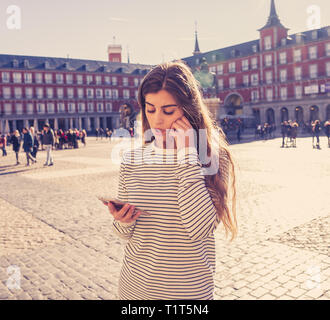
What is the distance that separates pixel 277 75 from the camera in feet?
162

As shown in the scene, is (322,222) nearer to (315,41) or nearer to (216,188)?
(216,188)

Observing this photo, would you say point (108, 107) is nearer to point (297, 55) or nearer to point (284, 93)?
point (284, 93)

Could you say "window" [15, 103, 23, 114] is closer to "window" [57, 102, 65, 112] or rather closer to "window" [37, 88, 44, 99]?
"window" [37, 88, 44, 99]

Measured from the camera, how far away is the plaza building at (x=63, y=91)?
53253mm

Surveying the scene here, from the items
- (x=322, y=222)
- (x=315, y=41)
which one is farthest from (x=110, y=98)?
(x=322, y=222)

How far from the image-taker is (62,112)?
190ft

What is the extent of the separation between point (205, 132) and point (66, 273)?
3098 mm

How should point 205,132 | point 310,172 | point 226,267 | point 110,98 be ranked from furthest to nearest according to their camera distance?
point 110,98 < point 310,172 < point 226,267 < point 205,132

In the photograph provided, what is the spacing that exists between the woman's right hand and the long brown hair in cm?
37

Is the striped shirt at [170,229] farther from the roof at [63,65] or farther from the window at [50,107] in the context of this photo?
the window at [50,107]

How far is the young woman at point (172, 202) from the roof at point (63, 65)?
49.9 m

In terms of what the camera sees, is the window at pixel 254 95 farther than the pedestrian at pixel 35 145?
Yes

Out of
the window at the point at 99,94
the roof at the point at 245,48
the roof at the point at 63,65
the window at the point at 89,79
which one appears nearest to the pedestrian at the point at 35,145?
the roof at the point at 63,65

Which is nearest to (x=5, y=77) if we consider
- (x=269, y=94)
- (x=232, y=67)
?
(x=232, y=67)
